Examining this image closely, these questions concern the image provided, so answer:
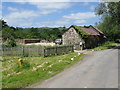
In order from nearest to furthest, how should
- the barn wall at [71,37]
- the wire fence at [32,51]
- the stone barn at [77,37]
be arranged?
the wire fence at [32,51] < the stone barn at [77,37] < the barn wall at [71,37]

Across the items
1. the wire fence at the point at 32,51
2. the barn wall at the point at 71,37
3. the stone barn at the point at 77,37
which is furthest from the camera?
the barn wall at the point at 71,37

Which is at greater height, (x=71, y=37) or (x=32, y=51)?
(x=71, y=37)

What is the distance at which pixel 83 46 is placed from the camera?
3206 centimetres

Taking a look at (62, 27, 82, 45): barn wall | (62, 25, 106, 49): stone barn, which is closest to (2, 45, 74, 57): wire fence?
(62, 25, 106, 49): stone barn

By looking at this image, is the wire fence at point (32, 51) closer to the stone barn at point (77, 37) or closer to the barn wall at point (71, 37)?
the stone barn at point (77, 37)

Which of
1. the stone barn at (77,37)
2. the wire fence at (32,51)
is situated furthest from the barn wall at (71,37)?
the wire fence at (32,51)

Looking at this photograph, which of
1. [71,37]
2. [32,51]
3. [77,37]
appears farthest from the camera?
[71,37]

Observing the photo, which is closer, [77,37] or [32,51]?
[32,51]

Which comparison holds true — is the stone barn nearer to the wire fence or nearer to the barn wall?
the barn wall

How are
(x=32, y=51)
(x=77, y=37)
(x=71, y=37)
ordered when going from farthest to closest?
(x=71, y=37), (x=77, y=37), (x=32, y=51)

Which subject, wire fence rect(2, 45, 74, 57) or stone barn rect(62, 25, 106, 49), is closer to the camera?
wire fence rect(2, 45, 74, 57)

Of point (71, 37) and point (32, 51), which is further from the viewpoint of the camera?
point (71, 37)

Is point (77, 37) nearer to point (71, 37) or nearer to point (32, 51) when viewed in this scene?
point (71, 37)

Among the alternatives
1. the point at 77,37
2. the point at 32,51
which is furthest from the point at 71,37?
the point at 32,51
